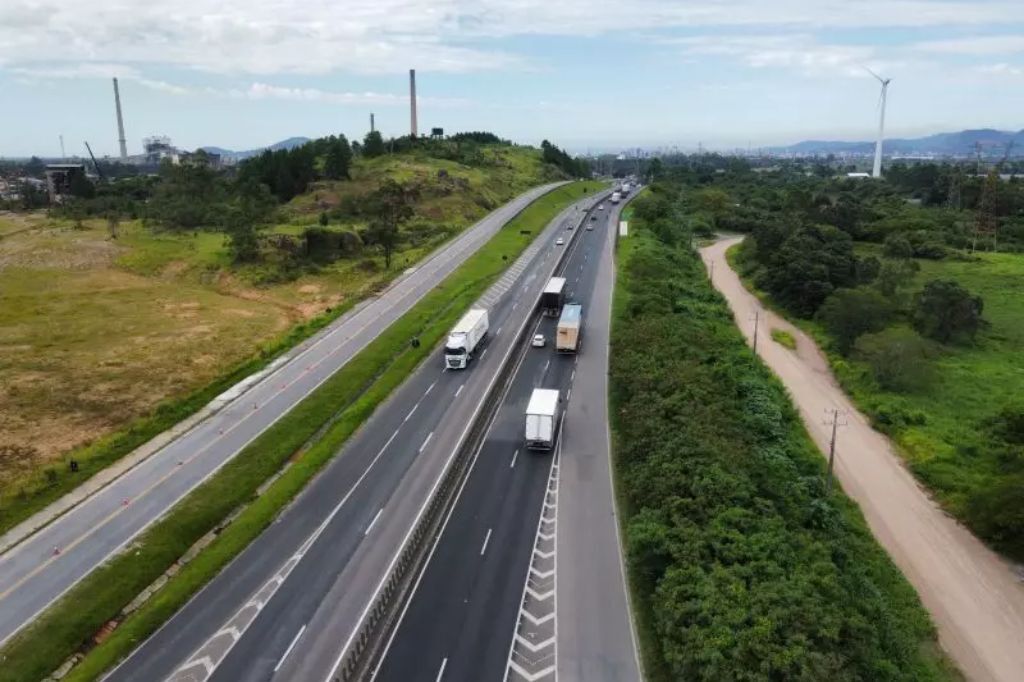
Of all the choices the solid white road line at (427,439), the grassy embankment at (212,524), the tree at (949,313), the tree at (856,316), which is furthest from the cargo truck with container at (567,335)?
the tree at (949,313)

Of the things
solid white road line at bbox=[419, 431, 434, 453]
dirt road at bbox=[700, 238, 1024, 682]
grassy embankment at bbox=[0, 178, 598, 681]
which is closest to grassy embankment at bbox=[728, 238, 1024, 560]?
dirt road at bbox=[700, 238, 1024, 682]

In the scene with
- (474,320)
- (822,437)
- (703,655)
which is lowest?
(822,437)

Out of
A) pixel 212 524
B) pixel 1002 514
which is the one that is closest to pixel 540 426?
pixel 212 524

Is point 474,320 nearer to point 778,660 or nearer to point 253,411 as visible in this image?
point 253,411

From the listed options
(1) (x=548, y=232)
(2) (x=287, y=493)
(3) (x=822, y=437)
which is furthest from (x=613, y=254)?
(2) (x=287, y=493)

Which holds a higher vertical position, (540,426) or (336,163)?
(336,163)

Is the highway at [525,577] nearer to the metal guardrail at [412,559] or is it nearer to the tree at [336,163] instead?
the metal guardrail at [412,559]

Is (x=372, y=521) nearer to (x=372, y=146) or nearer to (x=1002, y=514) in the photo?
(x=1002, y=514)
